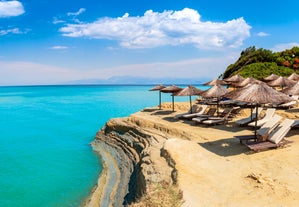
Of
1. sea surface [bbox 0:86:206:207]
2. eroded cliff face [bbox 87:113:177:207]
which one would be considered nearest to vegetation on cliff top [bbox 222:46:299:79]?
eroded cliff face [bbox 87:113:177:207]

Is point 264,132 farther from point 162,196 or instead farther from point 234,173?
point 162,196

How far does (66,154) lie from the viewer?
1647 cm

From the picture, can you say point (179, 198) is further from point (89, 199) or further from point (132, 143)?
point (132, 143)

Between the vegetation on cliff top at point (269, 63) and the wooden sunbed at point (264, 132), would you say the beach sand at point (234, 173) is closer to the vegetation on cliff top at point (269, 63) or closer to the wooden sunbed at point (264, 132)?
the wooden sunbed at point (264, 132)

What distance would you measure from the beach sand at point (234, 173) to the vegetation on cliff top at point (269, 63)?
80.6 ft

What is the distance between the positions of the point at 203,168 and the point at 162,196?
1813mm

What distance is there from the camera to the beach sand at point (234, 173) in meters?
5.85

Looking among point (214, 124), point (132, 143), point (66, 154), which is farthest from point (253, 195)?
point (66, 154)

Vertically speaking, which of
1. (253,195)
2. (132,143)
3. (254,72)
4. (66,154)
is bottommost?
(66,154)

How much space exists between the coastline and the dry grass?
16 cm

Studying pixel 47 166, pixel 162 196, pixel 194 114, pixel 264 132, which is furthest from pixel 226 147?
pixel 47 166

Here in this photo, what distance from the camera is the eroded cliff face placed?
8.12 meters

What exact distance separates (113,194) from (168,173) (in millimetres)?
3362

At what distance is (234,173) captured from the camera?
24.1 ft
